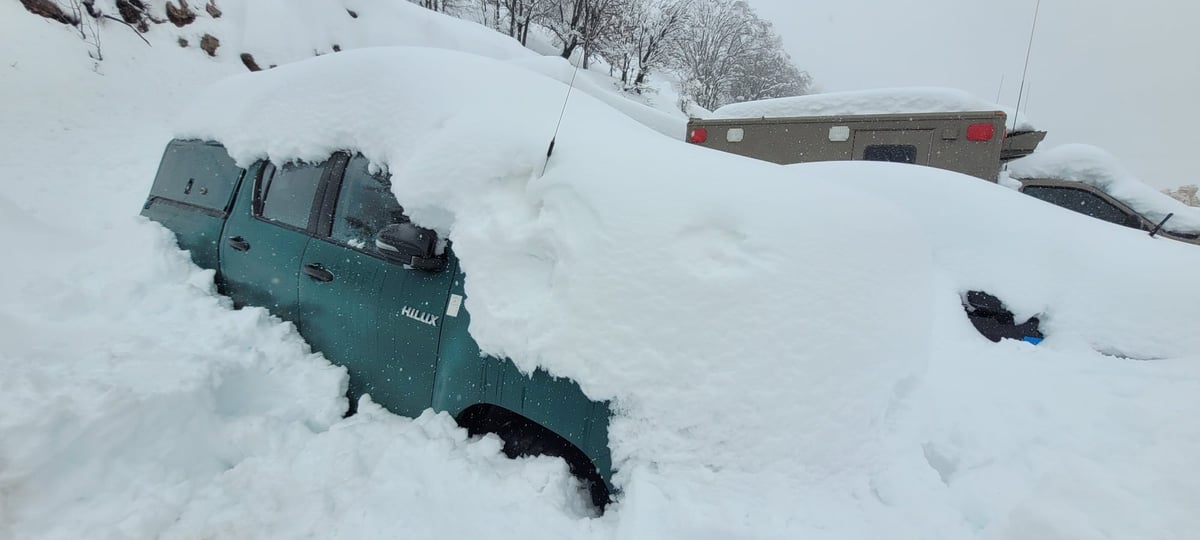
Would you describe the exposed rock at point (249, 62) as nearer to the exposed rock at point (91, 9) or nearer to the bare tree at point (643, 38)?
the exposed rock at point (91, 9)

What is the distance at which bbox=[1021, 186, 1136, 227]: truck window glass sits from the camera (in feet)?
20.4

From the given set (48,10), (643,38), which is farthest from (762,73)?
(48,10)

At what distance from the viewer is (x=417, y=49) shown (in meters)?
3.04

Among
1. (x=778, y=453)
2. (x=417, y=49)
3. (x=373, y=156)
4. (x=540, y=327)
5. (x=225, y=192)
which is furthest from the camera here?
(x=225, y=192)

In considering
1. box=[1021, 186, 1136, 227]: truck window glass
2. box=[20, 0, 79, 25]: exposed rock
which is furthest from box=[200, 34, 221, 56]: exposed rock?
box=[1021, 186, 1136, 227]: truck window glass

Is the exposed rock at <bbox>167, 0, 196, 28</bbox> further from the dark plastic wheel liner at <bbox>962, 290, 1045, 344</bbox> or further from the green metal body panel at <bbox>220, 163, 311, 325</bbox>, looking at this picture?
the dark plastic wheel liner at <bbox>962, 290, 1045, 344</bbox>

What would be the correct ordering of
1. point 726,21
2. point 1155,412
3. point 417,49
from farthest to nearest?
point 726,21 < point 417,49 < point 1155,412

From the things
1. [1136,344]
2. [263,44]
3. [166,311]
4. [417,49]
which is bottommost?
[166,311]

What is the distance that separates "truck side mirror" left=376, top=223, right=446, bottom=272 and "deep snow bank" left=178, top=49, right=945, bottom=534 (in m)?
0.10

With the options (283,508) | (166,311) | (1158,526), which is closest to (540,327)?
(283,508)

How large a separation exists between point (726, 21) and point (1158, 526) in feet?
116

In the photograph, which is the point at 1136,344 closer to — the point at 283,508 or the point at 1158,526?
the point at 1158,526

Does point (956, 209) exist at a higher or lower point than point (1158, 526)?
higher

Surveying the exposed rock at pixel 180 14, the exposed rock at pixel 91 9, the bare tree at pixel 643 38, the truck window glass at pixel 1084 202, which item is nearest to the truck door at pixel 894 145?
the truck window glass at pixel 1084 202
